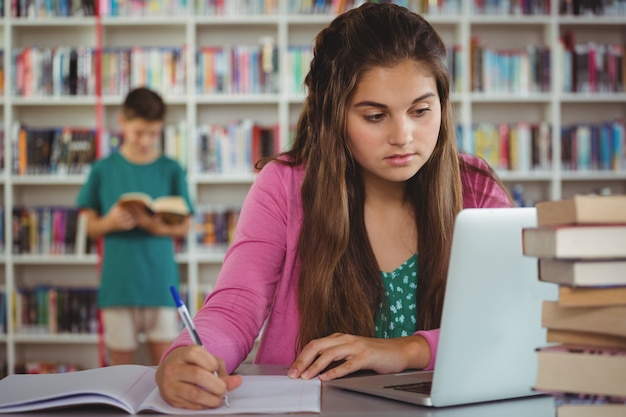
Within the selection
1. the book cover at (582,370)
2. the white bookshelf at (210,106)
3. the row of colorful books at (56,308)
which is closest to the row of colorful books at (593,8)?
the white bookshelf at (210,106)

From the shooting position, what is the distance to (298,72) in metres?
4.04

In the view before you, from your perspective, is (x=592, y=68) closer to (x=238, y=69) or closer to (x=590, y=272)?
(x=238, y=69)

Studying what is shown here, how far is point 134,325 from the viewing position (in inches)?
132

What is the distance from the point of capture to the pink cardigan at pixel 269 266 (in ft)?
4.27

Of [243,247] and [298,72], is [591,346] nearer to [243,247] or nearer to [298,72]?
[243,247]

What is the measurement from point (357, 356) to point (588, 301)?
474mm

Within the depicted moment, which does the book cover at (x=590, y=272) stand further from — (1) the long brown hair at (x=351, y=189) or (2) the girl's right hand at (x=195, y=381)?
(1) the long brown hair at (x=351, y=189)

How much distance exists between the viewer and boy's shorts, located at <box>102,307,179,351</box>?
3307mm

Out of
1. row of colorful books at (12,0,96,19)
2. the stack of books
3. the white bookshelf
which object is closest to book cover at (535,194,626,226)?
the stack of books

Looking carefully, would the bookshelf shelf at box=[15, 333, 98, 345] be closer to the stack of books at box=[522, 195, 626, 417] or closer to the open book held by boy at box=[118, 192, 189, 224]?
the open book held by boy at box=[118, 192, 189, 224]

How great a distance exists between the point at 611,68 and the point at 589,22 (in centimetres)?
26

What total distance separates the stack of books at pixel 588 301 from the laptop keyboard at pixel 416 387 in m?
0.29

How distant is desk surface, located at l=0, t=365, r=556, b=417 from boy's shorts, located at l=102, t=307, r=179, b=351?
2398 mm

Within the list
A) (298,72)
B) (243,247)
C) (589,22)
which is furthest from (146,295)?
(589,22)
